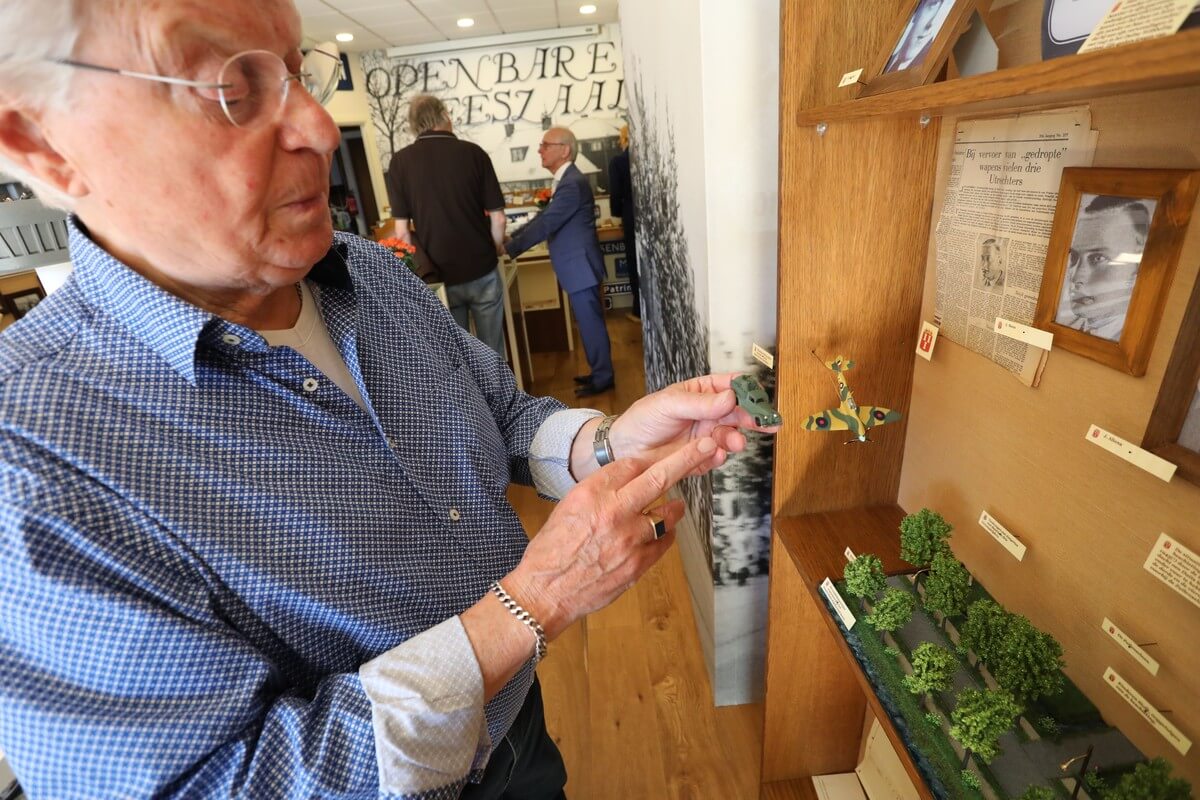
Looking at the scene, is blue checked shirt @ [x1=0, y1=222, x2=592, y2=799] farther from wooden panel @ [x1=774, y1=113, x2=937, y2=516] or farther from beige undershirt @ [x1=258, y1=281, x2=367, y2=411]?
wooden panel @ [x1=774, y1=113, x2=937, y2=516]

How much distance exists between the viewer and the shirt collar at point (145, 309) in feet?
2.13

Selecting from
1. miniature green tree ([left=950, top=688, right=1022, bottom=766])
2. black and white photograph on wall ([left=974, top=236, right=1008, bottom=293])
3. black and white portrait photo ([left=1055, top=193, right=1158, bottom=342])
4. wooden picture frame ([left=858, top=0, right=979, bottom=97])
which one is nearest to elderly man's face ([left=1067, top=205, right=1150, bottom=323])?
black and white portrait photo ([left=1055, top=193, right=1158, bottom=342])

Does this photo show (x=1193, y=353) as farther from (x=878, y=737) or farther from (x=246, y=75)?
(x=878, y=737)

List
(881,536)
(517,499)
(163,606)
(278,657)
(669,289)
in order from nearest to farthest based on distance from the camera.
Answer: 1. (163,606)
2. (278,657)
3. (881,536)
4. (669,289)
5. (517,499)

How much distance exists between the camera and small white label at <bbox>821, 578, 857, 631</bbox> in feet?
3.16

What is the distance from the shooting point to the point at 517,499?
9.84 feet

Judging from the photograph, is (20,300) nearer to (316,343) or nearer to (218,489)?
(316,343)

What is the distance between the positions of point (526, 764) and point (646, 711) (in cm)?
94

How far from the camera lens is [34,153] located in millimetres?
601

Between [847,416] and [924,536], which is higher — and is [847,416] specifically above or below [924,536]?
above

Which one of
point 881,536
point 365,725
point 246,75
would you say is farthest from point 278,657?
point 881,536

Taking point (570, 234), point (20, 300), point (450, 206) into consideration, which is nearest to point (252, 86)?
point (20, 300)

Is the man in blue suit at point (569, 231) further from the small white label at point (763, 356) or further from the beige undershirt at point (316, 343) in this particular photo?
the beige undershirt at point (316, 343)

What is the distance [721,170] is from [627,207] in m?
3.86
